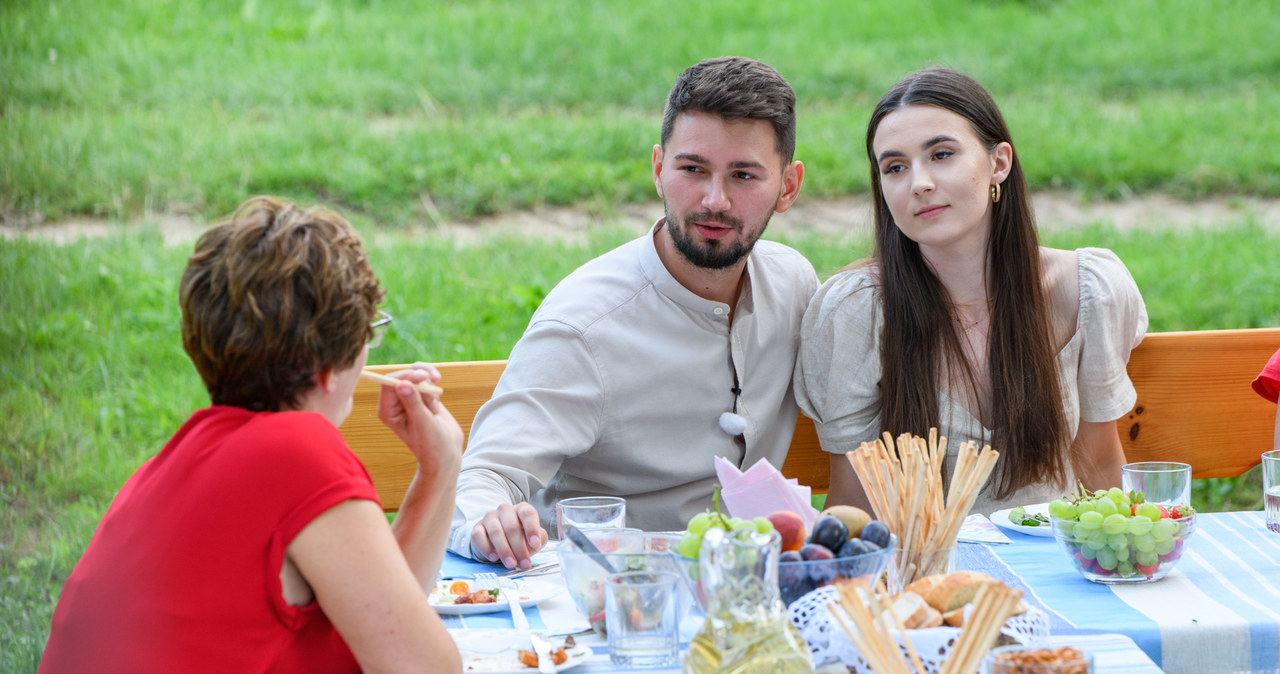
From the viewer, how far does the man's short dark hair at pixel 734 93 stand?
274 centimetres

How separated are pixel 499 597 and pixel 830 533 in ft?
2.05

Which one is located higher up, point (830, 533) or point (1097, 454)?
point (830, 533)

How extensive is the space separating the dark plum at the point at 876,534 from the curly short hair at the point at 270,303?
752mm

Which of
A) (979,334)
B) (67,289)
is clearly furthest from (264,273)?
(67,289)

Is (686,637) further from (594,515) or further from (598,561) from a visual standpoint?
(594,515)

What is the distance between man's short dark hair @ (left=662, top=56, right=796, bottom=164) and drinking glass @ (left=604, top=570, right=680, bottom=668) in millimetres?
1351

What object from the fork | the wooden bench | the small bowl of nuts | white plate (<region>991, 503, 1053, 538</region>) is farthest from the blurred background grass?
the small bowl of nuts

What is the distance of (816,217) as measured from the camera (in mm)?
7027

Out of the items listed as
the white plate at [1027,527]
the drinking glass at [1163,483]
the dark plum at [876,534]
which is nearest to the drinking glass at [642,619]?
the dark plum at [876,534]

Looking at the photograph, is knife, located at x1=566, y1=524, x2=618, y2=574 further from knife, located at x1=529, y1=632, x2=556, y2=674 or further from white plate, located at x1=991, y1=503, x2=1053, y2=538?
white plate, located at x1=991, y1=503, x2=1053, y2=538

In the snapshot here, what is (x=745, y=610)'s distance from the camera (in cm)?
144

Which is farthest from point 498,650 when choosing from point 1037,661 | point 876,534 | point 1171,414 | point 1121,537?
point 1171,414

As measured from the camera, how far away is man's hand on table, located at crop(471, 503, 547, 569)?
2.19 meters

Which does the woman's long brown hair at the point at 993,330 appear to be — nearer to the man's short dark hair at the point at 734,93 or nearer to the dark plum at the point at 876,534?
the man's short dark hair at the point at 734,93
